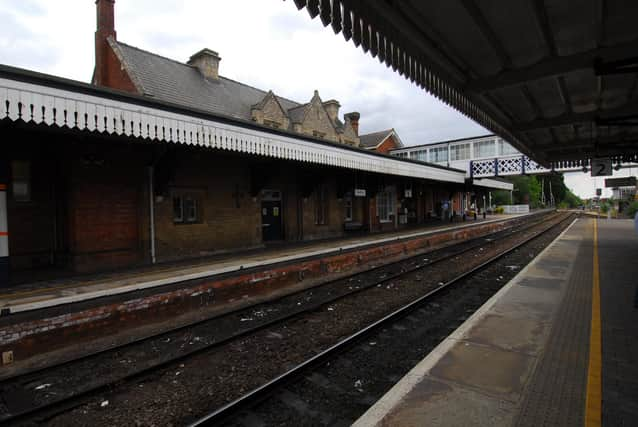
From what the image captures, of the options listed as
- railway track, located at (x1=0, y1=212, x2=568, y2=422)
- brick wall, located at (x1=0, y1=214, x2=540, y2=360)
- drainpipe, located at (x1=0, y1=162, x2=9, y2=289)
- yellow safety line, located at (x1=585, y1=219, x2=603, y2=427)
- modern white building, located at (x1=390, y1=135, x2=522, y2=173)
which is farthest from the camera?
modern white building, located at (x1=390, y1=135, x2=522, y2=173)

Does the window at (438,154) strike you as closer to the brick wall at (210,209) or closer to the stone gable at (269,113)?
the stone gable at (269,113)

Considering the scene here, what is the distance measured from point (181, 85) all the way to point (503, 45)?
15.5 meters

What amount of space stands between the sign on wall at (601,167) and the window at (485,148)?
1950 cm

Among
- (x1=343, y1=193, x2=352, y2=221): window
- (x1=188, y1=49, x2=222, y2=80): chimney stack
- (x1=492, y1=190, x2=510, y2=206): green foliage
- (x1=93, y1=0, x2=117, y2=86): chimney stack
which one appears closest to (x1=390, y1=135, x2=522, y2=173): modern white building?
(x1=343, y1=193, x2=352, y2=221): window

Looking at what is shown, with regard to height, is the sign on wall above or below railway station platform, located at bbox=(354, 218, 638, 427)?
Result: above

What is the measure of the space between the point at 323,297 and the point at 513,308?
401 cm

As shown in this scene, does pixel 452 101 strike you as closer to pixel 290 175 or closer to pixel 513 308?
pixel 513 308

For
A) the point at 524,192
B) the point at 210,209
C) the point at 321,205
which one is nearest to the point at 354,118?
the point at 321,205

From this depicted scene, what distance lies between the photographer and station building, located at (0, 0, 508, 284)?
21.9ft

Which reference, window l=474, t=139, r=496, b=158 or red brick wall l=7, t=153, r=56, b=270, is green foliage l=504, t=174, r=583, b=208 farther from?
red brick wall l=7, t=153, r=56, b=270

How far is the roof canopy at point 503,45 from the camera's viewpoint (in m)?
4.27

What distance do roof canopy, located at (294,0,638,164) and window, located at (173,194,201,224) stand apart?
25.8 ft

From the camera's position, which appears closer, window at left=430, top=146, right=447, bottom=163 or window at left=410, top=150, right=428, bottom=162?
window at left=430, top=146, right=447, bottom=163

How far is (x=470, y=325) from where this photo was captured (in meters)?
4.96
